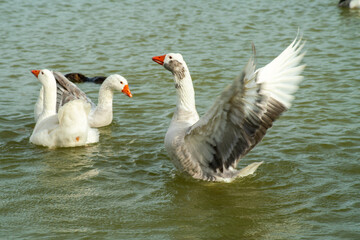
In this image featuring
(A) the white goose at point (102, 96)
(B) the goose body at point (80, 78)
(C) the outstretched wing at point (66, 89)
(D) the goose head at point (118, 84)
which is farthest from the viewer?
(B) the goose body at point (80, 78)

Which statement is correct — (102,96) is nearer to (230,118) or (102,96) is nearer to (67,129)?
(67,129)

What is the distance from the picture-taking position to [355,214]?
5.45m

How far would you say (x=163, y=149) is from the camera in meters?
7.56

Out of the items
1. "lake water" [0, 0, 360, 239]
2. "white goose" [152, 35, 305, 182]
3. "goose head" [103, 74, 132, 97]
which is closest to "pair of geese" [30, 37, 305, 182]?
"white goose" [152, 35, 305, 182]

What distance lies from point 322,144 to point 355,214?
2.04m

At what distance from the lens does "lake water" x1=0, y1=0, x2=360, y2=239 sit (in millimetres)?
5383

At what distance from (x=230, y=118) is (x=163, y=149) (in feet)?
7.00

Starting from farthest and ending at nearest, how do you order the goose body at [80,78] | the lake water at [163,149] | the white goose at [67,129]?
1. the goose body at [80,78]
2. the white goose at [67,129]
3. the lake water at [163,149]

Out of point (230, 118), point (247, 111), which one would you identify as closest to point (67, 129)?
point (230, 118)

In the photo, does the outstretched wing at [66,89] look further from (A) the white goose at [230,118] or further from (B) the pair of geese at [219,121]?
(A) the white goose at [230,118]

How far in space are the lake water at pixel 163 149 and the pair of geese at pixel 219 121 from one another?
0.23m

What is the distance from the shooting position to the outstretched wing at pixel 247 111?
538cm

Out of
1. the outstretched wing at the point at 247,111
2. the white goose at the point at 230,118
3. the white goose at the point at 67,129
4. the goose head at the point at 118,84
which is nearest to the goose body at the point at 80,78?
the goose head at the point at 118,84

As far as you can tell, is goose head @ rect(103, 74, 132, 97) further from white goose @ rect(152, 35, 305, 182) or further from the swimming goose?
the swimming goose
